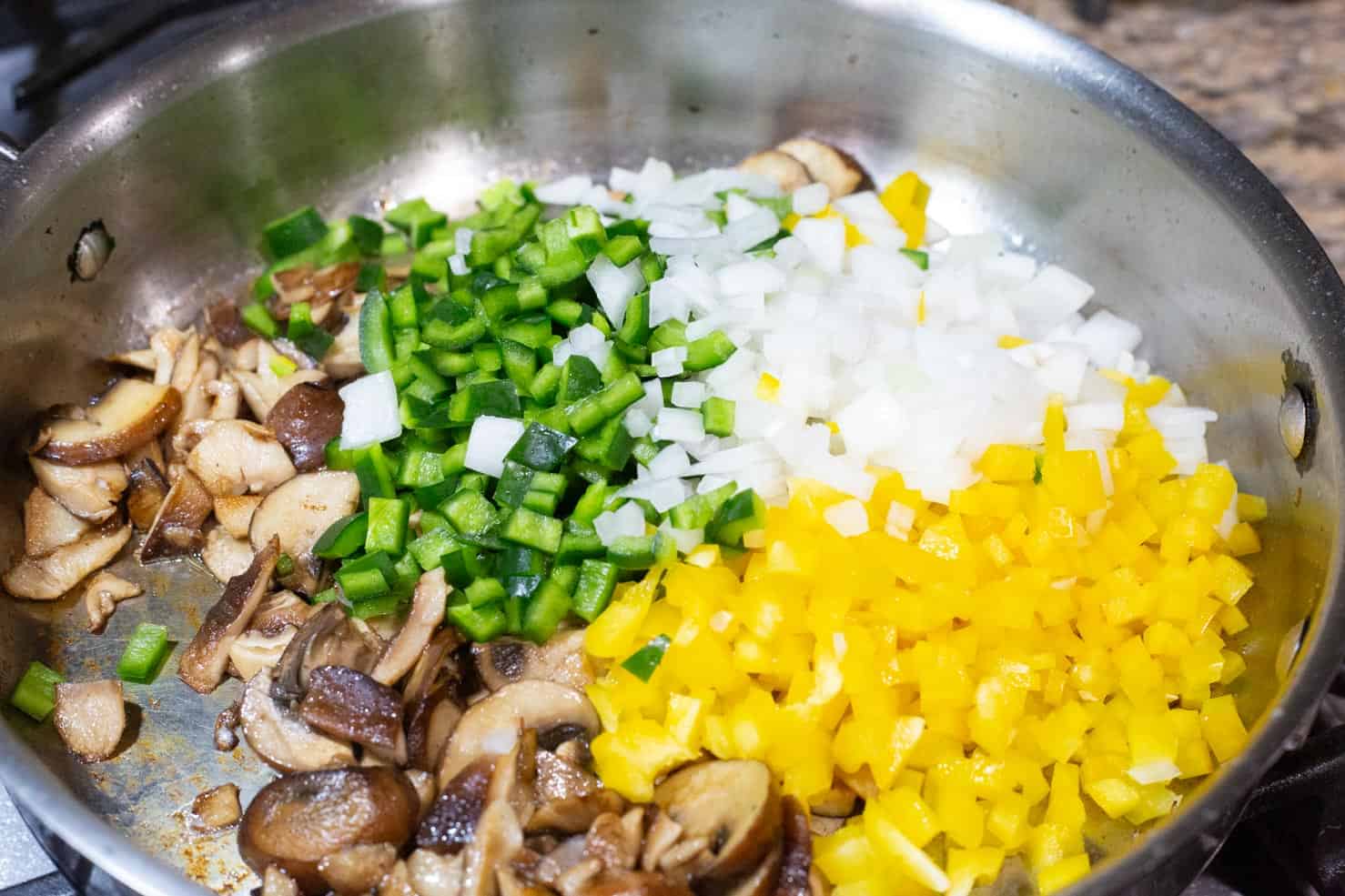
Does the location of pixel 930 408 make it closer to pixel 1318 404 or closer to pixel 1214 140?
pixel 1318 404

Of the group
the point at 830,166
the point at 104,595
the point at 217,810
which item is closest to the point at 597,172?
the point at 830,166

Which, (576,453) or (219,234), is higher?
(219,234)

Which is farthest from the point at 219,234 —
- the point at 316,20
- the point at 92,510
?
the point at 92,510

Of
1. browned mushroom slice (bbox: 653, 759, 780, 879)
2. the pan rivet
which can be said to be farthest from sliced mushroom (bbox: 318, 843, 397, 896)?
the pan rivet

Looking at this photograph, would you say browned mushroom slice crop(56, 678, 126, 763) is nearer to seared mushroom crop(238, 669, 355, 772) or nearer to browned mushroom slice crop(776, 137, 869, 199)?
seared mushroom crop(238, 669, 355, 772)

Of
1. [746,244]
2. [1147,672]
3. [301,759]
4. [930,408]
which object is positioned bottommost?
[1147,672]
